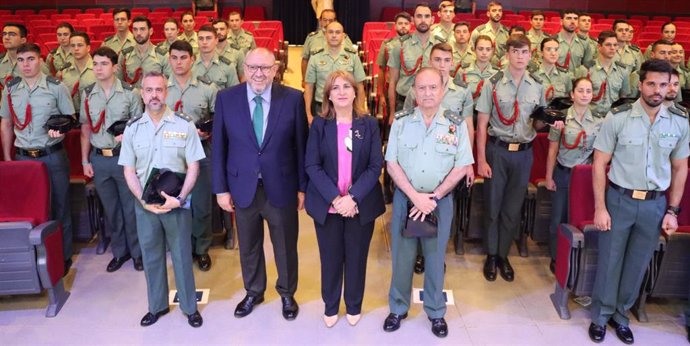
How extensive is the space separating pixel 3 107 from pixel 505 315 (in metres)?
3.64

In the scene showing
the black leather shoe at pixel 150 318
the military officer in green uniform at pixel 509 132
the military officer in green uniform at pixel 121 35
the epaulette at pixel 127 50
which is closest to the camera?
the black leather shoe at pixel 150 318

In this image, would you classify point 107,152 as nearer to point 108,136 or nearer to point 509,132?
point 108,136

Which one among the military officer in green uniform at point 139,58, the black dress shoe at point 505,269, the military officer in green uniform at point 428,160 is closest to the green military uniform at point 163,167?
the military officer in green uniform at point 428,160

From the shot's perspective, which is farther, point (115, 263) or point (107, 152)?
point (115, 263)

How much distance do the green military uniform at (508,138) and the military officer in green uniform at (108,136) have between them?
2.45 m

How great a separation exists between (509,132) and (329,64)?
224cm

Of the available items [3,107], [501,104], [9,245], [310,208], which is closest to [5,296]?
[9,245]

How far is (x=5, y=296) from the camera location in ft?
12.5

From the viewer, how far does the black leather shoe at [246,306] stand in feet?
11.7

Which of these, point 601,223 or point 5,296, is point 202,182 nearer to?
point 5,296

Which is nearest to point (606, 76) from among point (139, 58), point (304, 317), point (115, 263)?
point (304, 317)

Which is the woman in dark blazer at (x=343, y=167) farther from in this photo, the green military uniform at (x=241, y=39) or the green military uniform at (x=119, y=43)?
the green military uniform at (x=241, y=39)

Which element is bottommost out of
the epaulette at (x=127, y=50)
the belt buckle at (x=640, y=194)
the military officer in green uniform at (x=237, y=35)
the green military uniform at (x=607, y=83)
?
the belt buckle at (x=640, y=194)

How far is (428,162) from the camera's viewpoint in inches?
122
